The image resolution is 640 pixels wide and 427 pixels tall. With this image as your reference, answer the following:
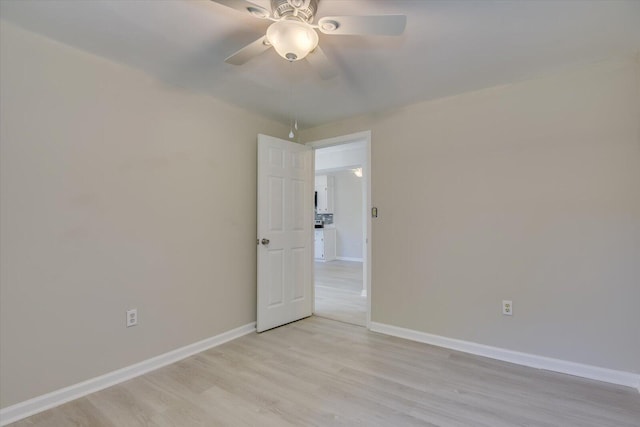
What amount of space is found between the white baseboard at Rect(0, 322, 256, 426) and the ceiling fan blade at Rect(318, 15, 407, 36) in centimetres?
257

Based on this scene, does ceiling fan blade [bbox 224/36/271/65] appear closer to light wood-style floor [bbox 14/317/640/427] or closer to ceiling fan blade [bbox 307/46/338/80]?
ceiling fan blade [bbox 307/46/338/80]

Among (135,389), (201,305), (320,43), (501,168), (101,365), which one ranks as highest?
(320,43)

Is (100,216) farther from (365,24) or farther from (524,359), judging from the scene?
(524,359)

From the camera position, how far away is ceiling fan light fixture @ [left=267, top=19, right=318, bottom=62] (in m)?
1.51

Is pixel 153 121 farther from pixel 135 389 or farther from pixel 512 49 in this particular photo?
pixel 512 49

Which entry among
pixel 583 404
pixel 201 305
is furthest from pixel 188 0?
pixel 583 404

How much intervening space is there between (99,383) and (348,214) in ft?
23.2

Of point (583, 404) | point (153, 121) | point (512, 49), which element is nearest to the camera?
point (583, 404)

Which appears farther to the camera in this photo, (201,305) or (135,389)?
(201,305)

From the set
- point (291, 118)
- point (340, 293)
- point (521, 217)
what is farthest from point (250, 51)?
point (340, 293)

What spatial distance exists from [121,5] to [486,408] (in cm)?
305

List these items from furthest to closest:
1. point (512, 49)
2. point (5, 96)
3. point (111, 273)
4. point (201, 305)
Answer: point (201, 305), point (111, 273), point (512, 49), point (5, 96)

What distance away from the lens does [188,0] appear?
158 centimetres

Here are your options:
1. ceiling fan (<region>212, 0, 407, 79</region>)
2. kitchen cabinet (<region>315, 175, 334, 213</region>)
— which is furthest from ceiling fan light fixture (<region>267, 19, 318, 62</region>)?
kitchen cabinet (<region>315, 175, 334, 213</region>)
